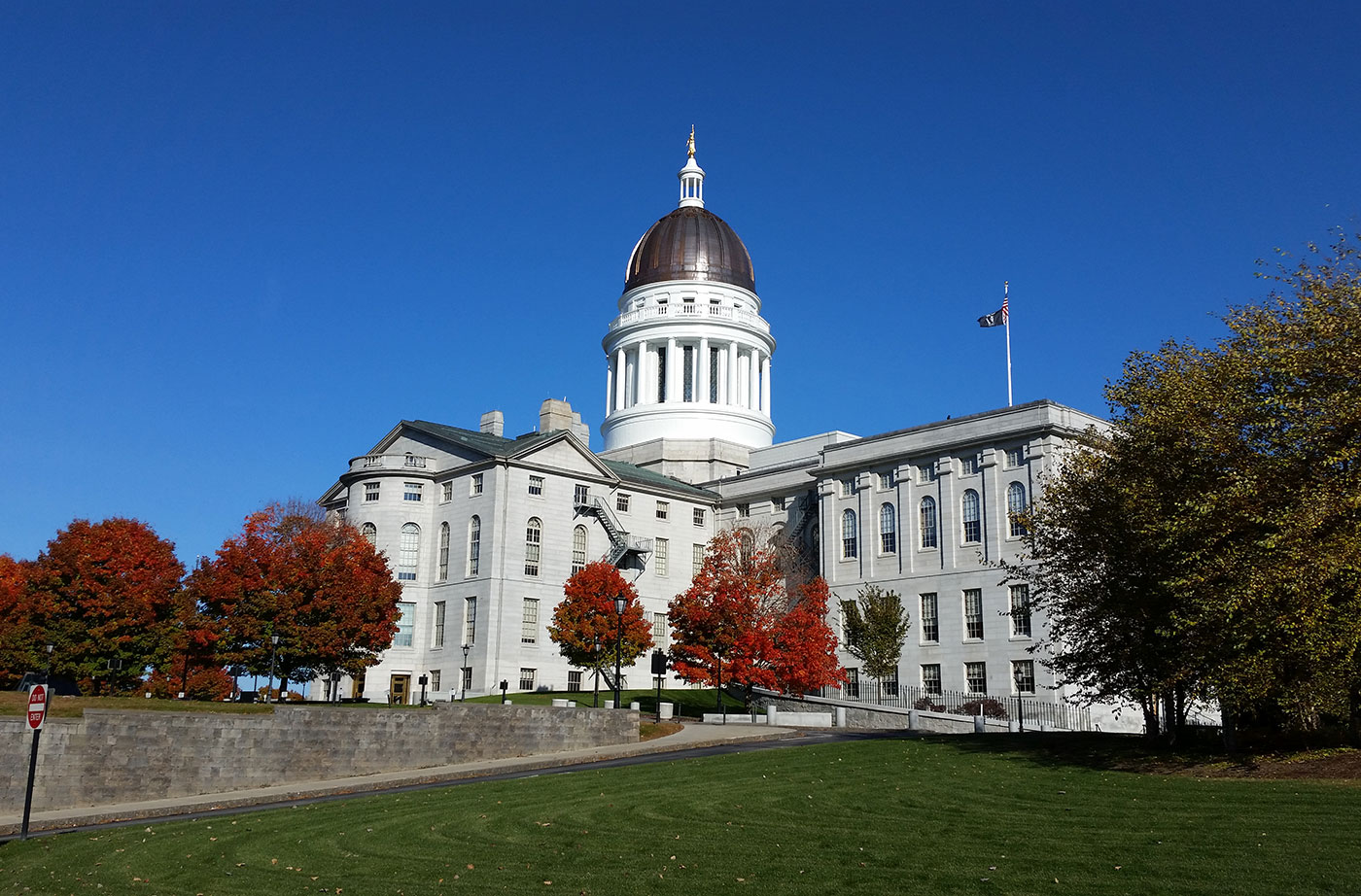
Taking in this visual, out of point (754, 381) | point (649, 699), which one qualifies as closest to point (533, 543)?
point (649, 699)

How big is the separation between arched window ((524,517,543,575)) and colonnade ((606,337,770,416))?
2459 centimetres

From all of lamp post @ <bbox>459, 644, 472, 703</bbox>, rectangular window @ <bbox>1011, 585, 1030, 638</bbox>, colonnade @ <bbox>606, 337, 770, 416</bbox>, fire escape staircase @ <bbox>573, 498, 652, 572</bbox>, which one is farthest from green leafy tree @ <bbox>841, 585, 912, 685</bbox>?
colonnade @ <bbox>606, 337, 770, 416</bbox>

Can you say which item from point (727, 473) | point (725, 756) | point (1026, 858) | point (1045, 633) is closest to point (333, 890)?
point (1026, 858)

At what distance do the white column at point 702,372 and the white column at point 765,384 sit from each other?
545 centimetres

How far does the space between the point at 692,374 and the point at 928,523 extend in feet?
101

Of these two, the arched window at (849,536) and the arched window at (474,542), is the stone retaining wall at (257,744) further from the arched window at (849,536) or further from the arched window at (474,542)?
the arched window at (849,536)

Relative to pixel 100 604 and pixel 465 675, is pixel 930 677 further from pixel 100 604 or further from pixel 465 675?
pixel 100 604

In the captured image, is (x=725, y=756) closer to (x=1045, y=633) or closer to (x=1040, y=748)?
(x=1040, y=748)

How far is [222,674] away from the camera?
56.9m

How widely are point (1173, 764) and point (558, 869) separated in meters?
15.8

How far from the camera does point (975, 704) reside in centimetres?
5769

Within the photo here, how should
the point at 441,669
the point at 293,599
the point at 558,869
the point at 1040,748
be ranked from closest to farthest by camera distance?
1. the point at 558,869
2. the point at 1040,748
3. the point at 293,599
4. the point at 441,669

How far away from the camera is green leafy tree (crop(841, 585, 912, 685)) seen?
203ft

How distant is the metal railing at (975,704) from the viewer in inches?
2141
